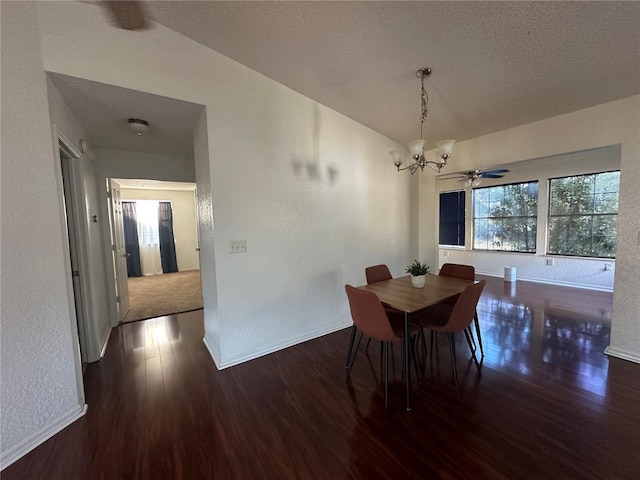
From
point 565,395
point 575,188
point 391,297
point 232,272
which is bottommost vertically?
point 565,395

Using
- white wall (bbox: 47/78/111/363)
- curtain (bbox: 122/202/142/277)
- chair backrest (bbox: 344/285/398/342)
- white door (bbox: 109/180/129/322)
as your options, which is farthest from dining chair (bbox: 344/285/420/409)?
curtain (bbox: 122/202/142/277)

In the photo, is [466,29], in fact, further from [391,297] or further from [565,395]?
[565,395]

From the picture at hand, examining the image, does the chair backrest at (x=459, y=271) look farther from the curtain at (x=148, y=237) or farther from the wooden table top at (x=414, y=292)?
the curtain at (x=148, y=237)

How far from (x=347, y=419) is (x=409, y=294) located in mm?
1068

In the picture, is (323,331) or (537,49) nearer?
(537,49)

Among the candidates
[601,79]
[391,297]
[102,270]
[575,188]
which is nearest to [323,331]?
[391,297]

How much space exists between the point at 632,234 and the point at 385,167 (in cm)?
258

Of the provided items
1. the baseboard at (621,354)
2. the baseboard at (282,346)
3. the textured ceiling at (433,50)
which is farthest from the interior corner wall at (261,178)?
the baseboard at (621,354)

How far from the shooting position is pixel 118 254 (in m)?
3.82

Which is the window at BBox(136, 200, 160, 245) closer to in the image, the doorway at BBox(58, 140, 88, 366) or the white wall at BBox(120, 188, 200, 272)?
the white wall at BBox(120, 188, 200, 272)

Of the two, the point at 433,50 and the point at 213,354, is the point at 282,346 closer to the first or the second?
the point at 213,354

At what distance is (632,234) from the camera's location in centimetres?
248

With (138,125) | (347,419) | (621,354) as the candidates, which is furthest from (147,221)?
(621,354)

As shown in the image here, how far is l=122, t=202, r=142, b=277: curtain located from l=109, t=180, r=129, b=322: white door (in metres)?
3.36
